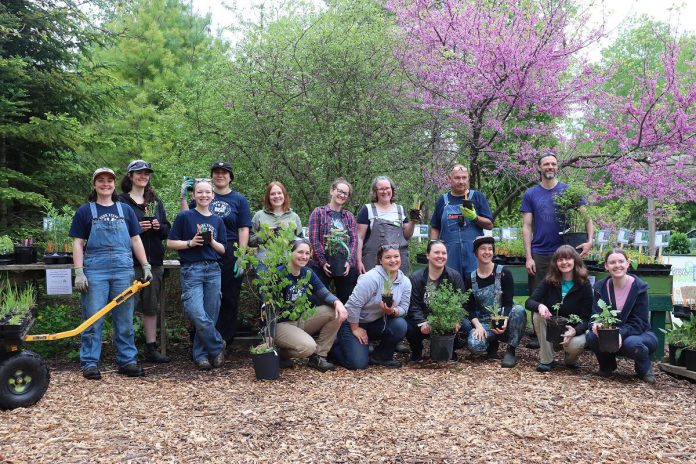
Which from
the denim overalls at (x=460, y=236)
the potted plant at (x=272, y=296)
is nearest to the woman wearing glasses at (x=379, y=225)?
the denim overalls at (x=460, y=236)

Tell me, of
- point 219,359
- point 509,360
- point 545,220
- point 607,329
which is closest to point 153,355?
point 219,359

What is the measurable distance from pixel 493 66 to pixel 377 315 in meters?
3.31

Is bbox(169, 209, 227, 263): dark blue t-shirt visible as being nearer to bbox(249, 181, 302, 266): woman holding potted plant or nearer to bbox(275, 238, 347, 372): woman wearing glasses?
bbox(249, 181, 302, 266): woman holding potted plant

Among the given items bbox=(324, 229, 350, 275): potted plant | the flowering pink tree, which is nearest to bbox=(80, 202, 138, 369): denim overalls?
bbox=(324, 229, 350, 275): potted plant

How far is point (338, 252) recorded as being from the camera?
207 inches

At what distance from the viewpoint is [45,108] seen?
8.57 m

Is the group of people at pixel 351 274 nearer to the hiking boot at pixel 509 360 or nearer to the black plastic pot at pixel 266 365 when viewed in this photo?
the hiking boot at pixel 509 360

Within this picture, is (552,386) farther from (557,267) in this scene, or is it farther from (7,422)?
(7,422)

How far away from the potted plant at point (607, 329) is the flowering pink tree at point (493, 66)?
2.69 metres

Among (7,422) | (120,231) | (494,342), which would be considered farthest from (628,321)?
(7,422)

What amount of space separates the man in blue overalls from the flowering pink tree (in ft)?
5.22

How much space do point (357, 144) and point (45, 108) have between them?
4.96 meters

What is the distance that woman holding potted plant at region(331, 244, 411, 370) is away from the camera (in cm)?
496

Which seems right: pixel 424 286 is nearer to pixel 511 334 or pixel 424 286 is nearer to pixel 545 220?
pixel 511 334
